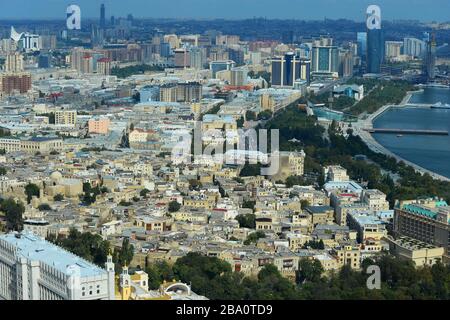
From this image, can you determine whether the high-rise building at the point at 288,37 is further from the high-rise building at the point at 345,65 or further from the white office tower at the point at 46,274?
the white office tower at the point at 46,274

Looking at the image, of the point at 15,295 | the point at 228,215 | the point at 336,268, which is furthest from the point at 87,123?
the point at 15,295

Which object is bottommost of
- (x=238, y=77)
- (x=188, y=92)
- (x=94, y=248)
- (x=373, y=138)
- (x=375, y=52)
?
(x=373, y=138)

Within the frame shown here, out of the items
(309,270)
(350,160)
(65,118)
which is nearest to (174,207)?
(309,270)

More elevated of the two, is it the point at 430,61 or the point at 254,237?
the point at 430,61

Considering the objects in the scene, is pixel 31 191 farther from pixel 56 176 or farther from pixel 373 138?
pixel 373 138

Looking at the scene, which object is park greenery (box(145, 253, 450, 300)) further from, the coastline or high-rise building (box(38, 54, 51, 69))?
high-rise building (box(38, 54, 51, 69))

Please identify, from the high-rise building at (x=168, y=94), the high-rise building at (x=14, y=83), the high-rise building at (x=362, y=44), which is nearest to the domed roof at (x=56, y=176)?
the high-rise building at (x=168, y=94)

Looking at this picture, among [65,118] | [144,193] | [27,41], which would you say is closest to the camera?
[144,193]
